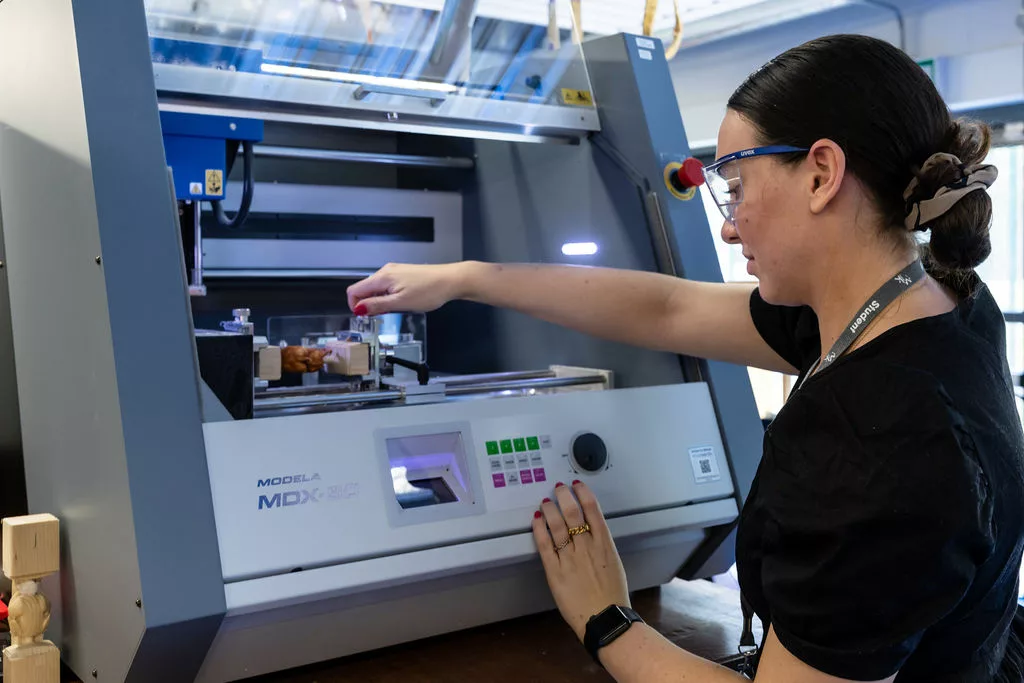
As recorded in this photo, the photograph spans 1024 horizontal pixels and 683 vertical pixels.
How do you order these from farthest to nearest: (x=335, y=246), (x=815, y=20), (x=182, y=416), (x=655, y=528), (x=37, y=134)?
1. (x=815, y=20)
2. (x=335, y=246)
3. (x=655, y=528)
4. (x=37, y=134)
5. (x=182, y=416)

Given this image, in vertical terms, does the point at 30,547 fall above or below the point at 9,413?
below

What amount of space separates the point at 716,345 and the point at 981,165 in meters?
0.45

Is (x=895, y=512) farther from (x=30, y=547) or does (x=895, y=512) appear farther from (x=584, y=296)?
(x=30, y=547)

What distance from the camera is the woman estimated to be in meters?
0.68

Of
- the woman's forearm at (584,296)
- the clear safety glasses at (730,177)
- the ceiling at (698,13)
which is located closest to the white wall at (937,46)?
the ceiling at (698,13)

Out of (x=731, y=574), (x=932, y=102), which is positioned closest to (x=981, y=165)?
(x=932, y=102)

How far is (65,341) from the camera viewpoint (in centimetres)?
93

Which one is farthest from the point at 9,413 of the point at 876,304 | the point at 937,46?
the point at 937,46

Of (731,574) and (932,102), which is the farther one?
(731,574)

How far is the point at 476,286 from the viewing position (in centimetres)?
118

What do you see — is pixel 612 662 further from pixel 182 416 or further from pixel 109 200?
pixel 109 200

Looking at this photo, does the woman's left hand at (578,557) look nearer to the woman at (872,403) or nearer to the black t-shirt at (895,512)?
the woman at (872,403)

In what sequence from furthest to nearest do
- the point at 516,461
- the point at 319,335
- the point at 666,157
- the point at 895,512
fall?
the point at 319,335
the point at 666,157
the point at 516,461
the point at 895,512

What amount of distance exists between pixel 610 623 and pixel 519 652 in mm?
194
